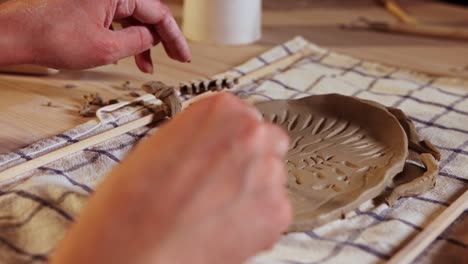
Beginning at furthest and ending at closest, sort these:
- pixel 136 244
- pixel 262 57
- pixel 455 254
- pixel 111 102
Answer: pixel 262 57, pixel 111 102, pixel 455 254, pixel 136 244

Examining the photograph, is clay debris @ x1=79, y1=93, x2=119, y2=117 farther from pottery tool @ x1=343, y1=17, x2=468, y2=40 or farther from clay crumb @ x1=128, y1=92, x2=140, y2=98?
pottery tool @ x1=343, y1=17, x2=468, y2=40

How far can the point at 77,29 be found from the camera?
79cm

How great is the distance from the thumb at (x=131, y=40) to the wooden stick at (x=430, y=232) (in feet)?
1.25

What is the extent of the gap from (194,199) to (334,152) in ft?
1.05

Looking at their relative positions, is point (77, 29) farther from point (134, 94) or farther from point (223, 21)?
point (223, 21)

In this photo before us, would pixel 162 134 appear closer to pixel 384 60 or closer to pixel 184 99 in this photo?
pixel 184 99

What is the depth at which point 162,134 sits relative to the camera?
0.50 metres

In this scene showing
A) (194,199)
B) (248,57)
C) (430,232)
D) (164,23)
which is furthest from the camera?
(248,57)

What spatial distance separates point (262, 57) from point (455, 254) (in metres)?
0.51

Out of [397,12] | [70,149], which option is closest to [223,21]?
[397,12]

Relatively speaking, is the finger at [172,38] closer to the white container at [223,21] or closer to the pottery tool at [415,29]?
the white container at [223,21]

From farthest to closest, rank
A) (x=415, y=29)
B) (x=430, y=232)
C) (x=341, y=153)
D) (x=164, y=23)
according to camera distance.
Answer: (x=415, y=29), (x=164, y=23), (x=341, y=153), (x=430, y=232)

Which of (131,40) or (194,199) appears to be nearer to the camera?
(194,199)

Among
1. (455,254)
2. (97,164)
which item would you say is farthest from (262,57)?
(455,254)
